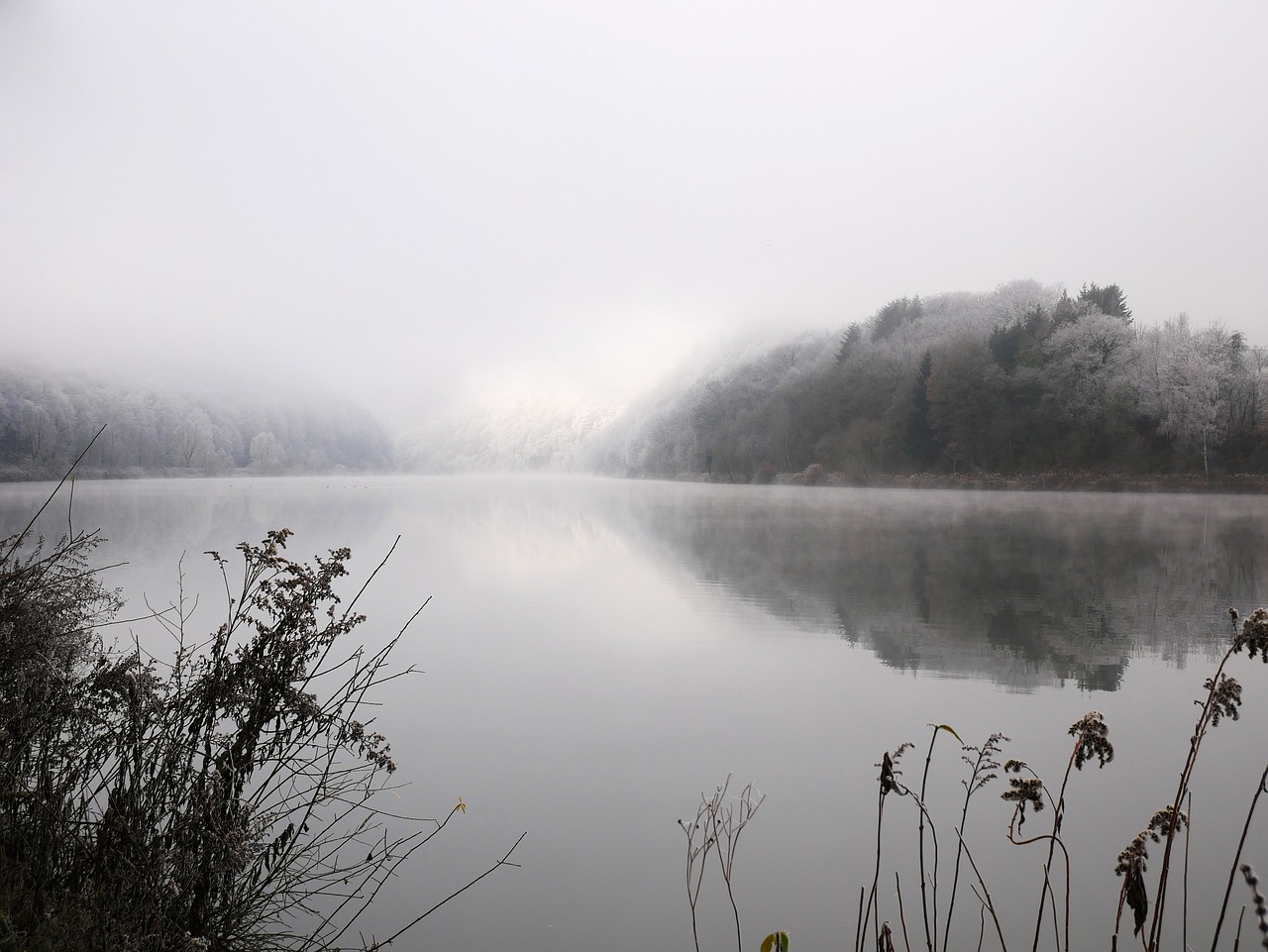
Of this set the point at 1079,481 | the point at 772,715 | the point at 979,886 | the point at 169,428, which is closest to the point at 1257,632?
the point at 979,886

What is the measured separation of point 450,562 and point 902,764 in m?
10.0

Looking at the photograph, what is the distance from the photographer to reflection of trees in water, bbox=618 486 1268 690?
23.9ft

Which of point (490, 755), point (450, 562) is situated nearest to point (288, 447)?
point (450, 562)

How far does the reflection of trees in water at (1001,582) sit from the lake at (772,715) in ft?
0.22

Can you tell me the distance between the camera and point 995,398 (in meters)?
42.4

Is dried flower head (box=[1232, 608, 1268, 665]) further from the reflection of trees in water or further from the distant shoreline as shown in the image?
the distant shoreline

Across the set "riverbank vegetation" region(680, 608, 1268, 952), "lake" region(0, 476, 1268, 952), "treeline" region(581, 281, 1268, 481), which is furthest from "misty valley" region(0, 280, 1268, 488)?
"riverbank vegetation" region(680, 608, 1268, 952)

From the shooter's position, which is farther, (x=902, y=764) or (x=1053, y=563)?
(x=1053, y=563)

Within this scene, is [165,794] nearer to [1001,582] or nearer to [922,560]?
[1001,582]

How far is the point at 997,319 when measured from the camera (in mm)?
50250

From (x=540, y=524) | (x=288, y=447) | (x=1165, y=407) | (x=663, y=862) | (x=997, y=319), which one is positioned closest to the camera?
(x=663, y=862)

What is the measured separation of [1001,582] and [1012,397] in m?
34.4

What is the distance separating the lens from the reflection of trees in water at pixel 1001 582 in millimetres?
7297

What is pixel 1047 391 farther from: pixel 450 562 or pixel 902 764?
pixel 902 764
